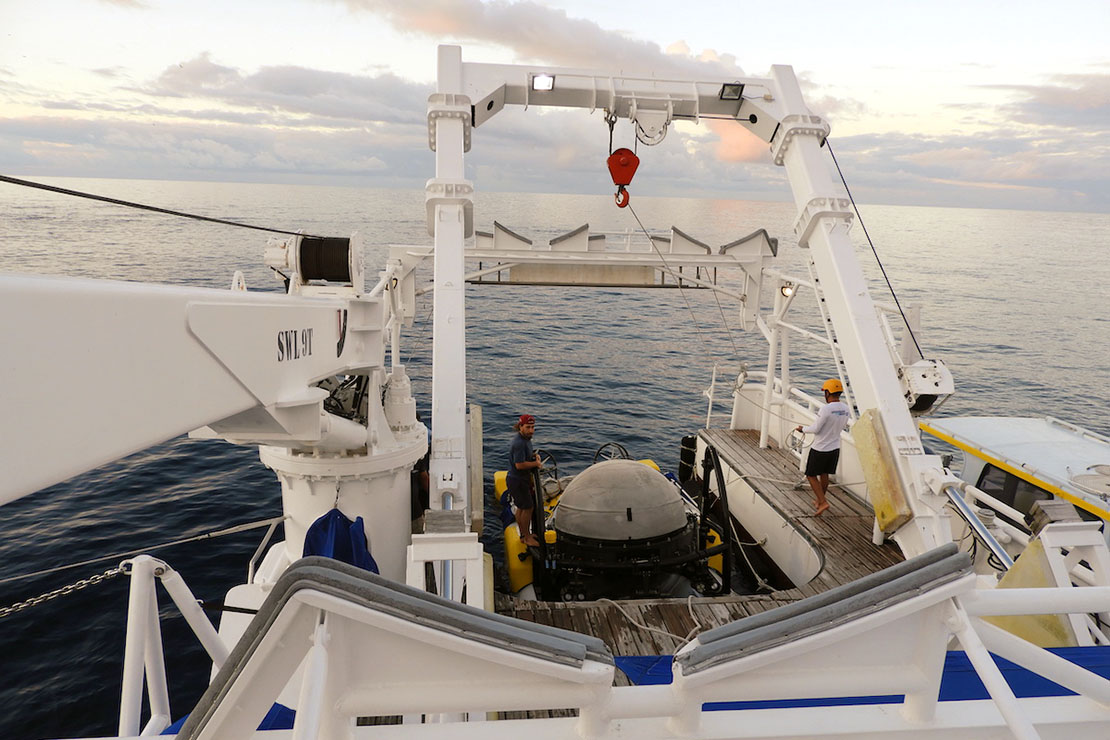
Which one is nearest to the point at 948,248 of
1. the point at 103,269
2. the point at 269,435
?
the point at 103,269

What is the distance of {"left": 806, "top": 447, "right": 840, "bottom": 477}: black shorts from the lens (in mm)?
8812

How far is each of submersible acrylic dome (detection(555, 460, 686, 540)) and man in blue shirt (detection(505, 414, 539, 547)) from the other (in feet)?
2.56

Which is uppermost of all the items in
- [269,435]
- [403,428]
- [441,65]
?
[441,65]

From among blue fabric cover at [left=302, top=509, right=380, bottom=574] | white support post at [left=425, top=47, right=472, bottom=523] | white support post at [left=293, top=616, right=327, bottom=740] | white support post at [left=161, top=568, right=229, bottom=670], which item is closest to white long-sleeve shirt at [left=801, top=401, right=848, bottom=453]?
white support post at [left=425, top=47, right=472, bottom=523]

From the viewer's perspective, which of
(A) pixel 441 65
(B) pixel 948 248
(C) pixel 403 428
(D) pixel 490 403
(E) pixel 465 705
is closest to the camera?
(E) pixel 465 705

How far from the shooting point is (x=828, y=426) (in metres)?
8.65

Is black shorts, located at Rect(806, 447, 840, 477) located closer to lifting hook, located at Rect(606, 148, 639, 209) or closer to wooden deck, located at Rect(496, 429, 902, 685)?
wooden deck, located at Rect(496, 429, 902, 685)

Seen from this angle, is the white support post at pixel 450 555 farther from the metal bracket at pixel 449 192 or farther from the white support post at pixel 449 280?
the metal bracket at pixel 449 192

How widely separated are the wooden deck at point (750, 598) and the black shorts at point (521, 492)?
1862mm

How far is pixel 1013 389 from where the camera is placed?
81.8 ft

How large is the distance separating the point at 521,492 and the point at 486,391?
1447 cm

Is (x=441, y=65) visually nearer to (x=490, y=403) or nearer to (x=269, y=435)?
(x=269, y=435)

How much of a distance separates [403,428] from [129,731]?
3863mm

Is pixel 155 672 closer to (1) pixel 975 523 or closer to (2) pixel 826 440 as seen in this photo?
(1) pixel 975 523
